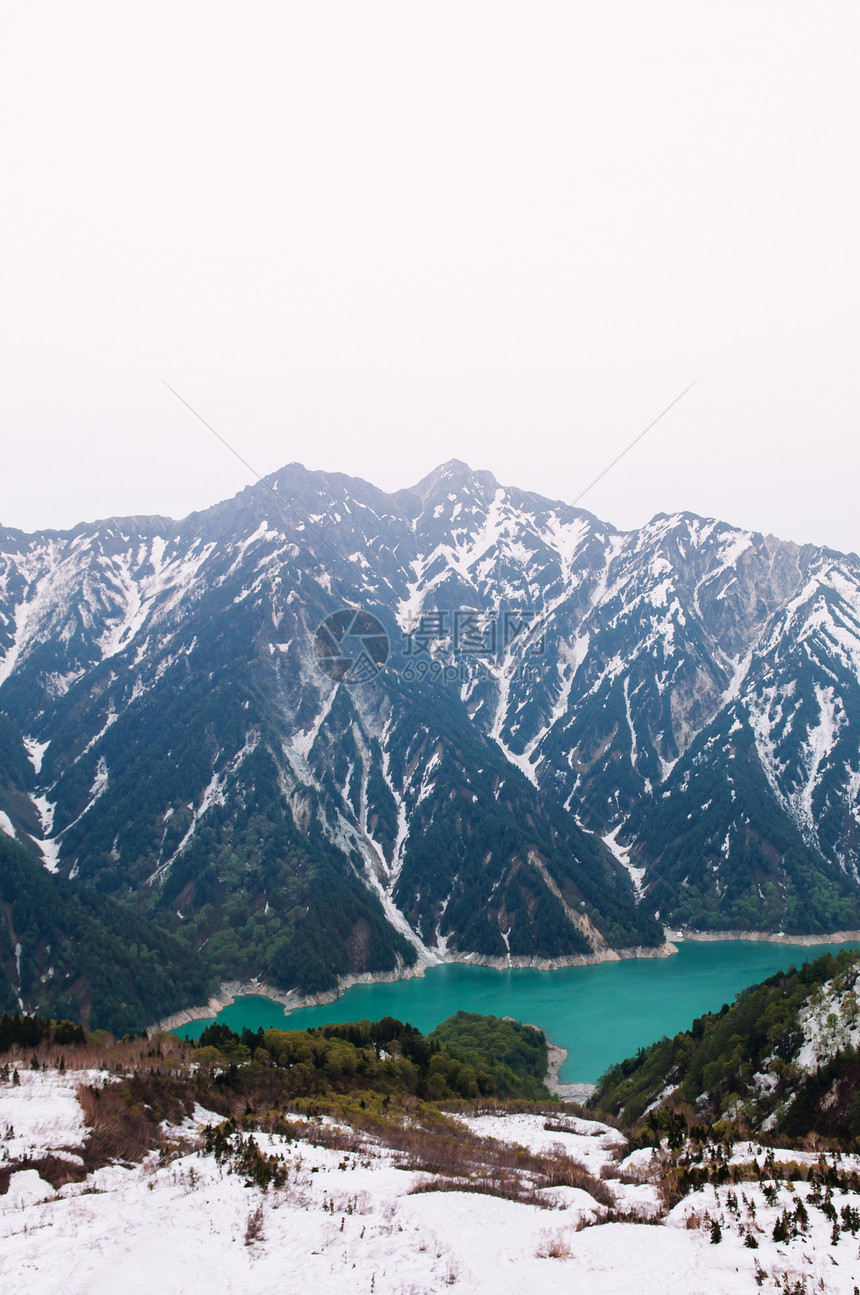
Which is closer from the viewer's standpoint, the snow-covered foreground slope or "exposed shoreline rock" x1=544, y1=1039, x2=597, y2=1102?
the snow-covered foreground slope

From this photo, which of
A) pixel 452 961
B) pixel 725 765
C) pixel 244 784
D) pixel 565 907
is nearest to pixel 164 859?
pixel 244 784

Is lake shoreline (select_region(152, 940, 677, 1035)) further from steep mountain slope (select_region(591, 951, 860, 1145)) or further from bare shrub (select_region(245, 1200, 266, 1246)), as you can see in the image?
bare shrub (select_region(245, 1200, 266, 1246))

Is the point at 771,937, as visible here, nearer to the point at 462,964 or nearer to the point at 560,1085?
the point at 462,964

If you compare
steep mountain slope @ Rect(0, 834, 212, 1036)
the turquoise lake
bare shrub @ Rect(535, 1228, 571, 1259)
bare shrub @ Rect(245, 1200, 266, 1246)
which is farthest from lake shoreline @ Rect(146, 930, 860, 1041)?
bare shrub @ Rect(535, 1228, 571, 1259)

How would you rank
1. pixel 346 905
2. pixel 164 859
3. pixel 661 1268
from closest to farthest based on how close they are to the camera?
pixel 661 1268 < pixel 346 905 < pixel 164 859

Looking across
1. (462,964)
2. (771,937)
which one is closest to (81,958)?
(462,964)

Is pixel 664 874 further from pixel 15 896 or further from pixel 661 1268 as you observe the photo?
pixel 661 1268

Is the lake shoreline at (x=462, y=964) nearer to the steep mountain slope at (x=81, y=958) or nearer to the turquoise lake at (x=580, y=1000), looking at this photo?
the turquoise lake at (x=580, y=1000)
